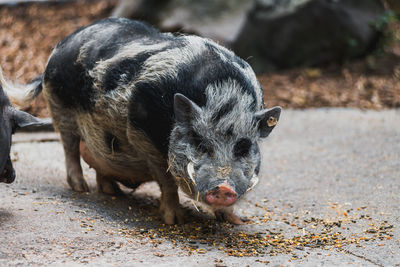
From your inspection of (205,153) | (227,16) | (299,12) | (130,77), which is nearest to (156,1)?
(227,16)

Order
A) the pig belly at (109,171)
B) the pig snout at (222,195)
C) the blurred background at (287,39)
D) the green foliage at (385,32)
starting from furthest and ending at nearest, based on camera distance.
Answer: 1. the green foliage at (385,32)
2. the blurred background at (287,39)
3. the pig belly at (109,171)
4. the pig snout at (222,195)

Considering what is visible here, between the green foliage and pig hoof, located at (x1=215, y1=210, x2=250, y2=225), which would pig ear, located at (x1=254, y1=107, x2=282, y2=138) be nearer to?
pig hoof, located at (x1=215, y1=210, x2=250, y2=225)

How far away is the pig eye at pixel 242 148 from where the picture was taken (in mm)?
4184

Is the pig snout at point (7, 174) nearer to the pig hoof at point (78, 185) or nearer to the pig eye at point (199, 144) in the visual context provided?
the pig hoof at point (78, 185)

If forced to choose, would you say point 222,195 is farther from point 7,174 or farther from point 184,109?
point 7,174

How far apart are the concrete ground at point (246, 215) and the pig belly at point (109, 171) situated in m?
0.20

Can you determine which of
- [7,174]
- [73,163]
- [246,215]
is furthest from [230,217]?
[7,174]

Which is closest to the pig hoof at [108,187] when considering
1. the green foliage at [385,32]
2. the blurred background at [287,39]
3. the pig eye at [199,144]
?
the pig eye at [199,144]

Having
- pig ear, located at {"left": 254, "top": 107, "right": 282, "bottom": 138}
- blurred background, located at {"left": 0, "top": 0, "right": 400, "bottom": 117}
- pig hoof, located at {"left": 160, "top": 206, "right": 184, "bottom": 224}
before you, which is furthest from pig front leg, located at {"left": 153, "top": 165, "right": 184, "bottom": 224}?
blurred background, located at {"left": 0, "top": 0, "right": 400, "bottom": 117}

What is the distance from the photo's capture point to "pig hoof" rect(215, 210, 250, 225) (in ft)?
16.0

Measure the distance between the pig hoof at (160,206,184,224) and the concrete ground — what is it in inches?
3.0

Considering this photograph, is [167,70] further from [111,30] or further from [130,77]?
[111,30]

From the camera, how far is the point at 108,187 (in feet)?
18.2

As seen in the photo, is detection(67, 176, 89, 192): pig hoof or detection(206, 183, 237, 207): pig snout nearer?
detection(206, 183, 237, 207): pig snout
